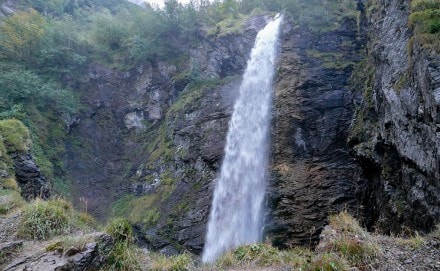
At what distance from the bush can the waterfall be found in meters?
5.50

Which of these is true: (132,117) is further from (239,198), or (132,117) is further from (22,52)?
(239,198)

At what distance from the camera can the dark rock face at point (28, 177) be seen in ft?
40.1

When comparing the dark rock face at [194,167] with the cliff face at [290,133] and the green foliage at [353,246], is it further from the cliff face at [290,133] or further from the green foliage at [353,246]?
the green foliage at [353,246]

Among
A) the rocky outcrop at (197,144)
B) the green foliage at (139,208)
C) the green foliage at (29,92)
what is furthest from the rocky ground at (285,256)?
the green foliage at (29,92)

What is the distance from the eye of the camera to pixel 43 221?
23.7 feet

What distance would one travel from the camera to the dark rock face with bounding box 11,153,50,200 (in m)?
12.2

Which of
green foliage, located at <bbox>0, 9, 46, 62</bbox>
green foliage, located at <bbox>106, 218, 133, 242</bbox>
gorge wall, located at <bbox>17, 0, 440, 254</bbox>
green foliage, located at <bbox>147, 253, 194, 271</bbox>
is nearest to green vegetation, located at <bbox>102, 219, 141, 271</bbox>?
green foliage, located at <bbox>106, 218, 133, 242</bbox>

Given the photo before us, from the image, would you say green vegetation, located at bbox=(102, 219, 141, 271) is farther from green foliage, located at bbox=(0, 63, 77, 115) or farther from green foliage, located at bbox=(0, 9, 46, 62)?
green foliage, located at bbox=(0, 9, 46, 62)

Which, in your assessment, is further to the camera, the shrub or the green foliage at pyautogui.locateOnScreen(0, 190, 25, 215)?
the green foliage at pyautogui.locateOnScreen(0, 190, 25, 215)

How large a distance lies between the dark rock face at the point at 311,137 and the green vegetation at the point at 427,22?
492cm

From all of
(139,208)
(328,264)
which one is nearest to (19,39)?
(139,208)

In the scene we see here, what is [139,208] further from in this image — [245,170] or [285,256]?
[285,256]

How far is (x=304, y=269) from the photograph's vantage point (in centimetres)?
575

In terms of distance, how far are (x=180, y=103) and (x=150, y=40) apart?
5802 mm
